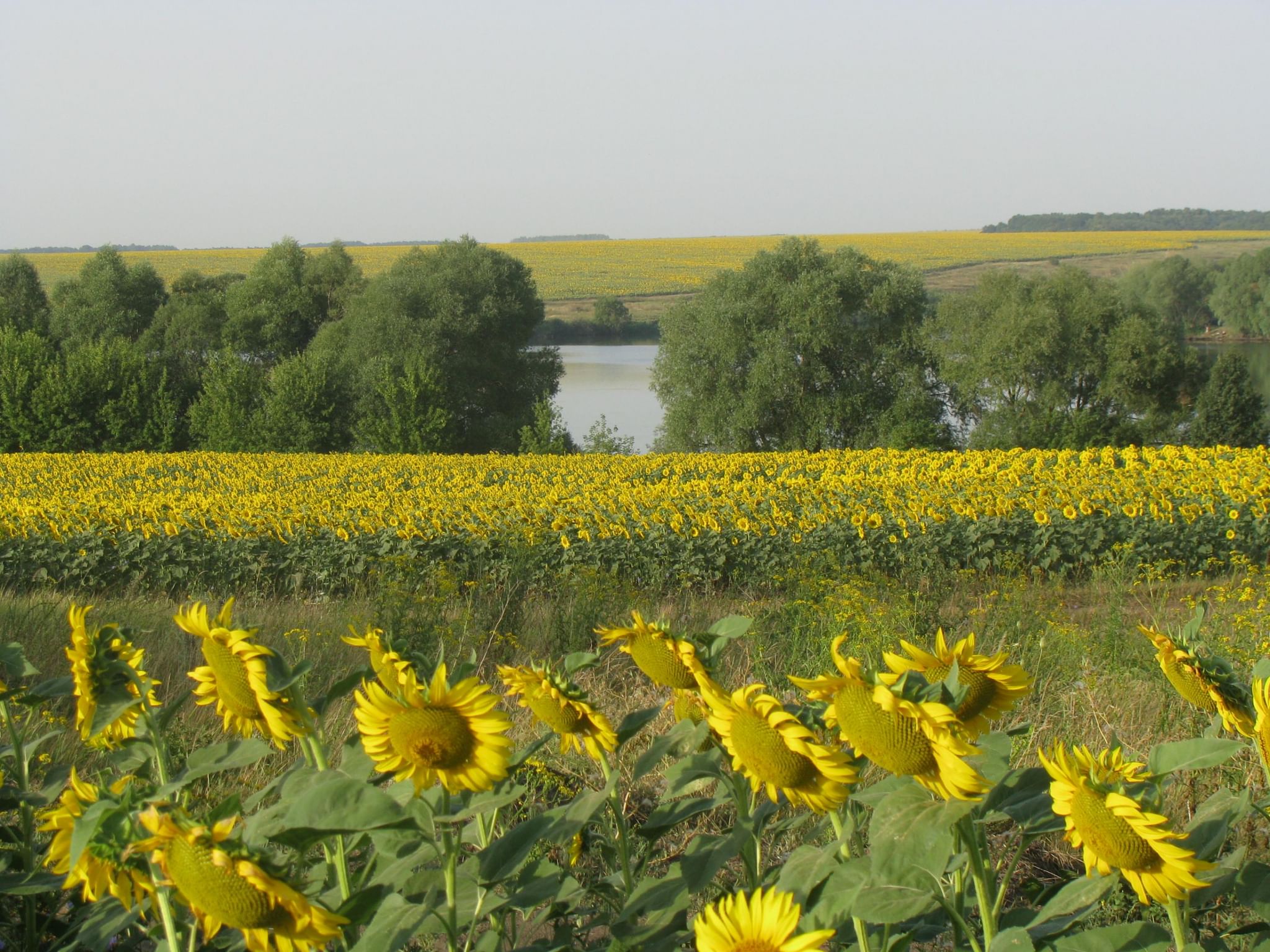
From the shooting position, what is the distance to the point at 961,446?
34.5m

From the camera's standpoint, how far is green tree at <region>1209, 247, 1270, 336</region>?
49094 millimetres

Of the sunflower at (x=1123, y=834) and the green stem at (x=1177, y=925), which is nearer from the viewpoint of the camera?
the sunflower at (x=1123, y=834)

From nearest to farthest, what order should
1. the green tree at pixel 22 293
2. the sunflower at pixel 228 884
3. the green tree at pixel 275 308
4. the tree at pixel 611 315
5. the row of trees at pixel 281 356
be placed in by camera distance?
the sunflower at pixel 228 884 < the row of trees at pixel 281 356 < the green tree at pixel 275 308 < the green tree at pixel 22 293 < the tree at pixel 611 315

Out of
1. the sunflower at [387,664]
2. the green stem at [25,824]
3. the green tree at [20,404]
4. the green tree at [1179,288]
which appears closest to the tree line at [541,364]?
the green tree at [20,404]

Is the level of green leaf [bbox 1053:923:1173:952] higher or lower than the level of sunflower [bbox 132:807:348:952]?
lower

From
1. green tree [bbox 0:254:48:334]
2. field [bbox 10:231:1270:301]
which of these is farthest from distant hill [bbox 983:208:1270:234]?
green tree [bbox 0:254:48:334]

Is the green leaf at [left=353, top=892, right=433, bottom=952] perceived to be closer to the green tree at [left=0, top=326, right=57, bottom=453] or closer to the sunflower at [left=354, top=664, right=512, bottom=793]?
the sunflower at [left=354, top=664, right=512, bottom=793]

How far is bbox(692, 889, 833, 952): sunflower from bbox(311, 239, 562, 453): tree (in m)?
33.8

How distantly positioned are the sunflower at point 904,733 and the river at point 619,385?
1293 inches

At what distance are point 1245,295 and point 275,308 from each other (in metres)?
42.4

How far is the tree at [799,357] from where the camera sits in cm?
3356

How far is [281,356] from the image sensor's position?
138 ft

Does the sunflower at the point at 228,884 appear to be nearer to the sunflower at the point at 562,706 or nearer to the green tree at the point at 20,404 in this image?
the sunflower at the point at 562,706

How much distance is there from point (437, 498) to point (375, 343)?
25522mm
